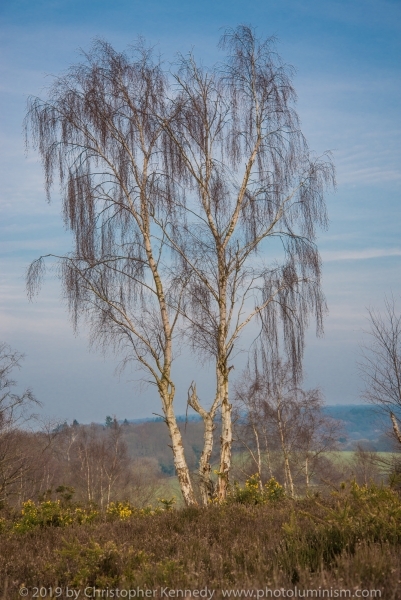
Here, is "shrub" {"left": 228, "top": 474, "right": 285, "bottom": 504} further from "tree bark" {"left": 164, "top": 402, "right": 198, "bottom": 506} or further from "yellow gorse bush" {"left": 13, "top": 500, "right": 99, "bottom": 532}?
"yellow gorse bush" {"left": 13, "top": 500, "right": 99, "bottom": 532}

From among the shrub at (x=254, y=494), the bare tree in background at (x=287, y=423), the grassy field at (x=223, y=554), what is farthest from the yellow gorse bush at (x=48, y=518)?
the bare tree in background at (x=287, y=423)

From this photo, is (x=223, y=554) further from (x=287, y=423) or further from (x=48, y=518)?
(x=287, y=423)

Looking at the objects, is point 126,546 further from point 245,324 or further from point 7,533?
point 245,324

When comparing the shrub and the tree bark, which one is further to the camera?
the tree bark

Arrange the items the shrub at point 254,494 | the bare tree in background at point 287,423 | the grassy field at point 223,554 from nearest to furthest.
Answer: the grassy field at point 223,554 < the shrub at point 254,494 < the bare tree in background at point 287,423

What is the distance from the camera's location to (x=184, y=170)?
12172 mm

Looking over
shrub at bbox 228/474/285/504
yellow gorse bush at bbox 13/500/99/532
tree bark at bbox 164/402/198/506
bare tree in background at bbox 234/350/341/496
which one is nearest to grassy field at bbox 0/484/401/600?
yellow gorse bush at bbox 13/500/99/532

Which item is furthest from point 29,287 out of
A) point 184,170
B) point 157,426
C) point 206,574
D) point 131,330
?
point 157,426

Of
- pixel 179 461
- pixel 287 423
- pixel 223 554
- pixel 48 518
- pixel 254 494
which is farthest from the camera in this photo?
pixel 287 423

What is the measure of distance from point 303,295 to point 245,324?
137 centimetres

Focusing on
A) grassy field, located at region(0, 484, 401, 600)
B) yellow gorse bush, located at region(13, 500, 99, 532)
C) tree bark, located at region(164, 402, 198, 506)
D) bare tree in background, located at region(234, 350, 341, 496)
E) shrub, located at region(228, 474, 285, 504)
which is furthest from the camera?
bare tree in background, located at region(234, 350, 341, 496)

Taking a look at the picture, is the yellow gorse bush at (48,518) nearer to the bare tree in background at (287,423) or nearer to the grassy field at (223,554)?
the grassy field at (223,554)

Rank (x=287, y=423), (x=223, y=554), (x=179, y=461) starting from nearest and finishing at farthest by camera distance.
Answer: (x=223, y=554) → (x=179, y=461) → (x=287, y=423)

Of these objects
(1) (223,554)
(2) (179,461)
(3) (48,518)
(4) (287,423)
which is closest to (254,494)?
(2) (179,461)
